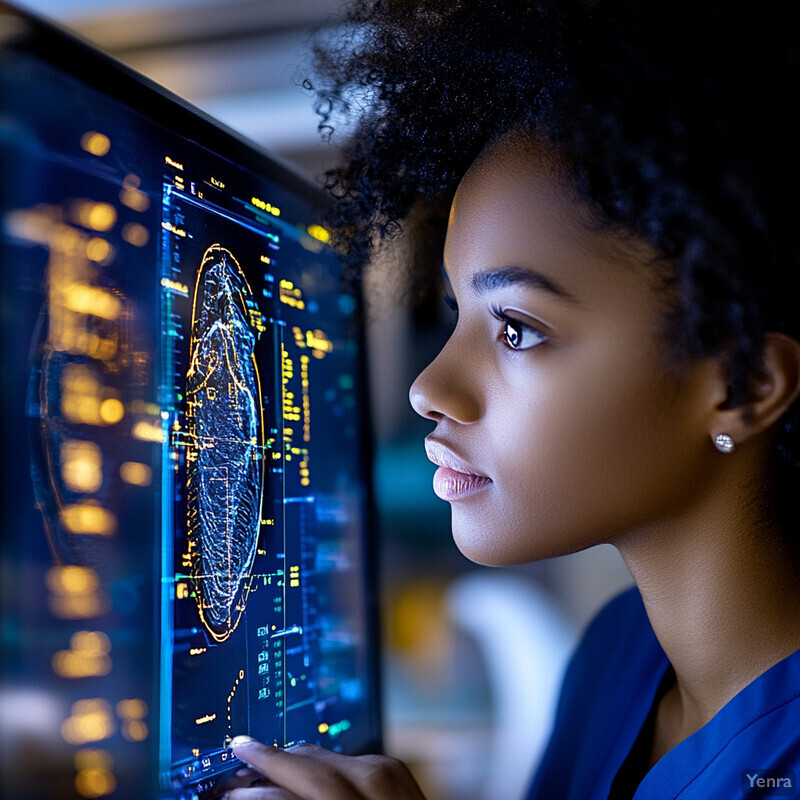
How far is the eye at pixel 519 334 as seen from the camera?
62 centimetres

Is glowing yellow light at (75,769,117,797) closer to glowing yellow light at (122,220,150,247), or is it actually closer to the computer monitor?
the computer monitor

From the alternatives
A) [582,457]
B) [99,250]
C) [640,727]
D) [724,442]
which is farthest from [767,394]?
[99,250]

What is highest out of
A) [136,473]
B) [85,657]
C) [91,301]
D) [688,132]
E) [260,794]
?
[688,132]

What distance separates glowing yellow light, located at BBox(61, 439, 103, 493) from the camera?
0.48 metres

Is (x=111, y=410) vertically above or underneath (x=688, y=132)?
underneath

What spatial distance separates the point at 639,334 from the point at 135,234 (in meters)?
0.37

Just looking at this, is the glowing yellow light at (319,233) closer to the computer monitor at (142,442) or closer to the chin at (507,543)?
the computer monitor at (142,442)

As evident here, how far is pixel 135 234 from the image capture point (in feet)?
1.74

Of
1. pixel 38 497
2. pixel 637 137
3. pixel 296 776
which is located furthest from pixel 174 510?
pixel 637 137

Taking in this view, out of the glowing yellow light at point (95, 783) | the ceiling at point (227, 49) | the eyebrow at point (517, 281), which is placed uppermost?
the ceiling at point (227, 49)

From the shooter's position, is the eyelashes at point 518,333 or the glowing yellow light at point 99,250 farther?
the eyelashes at point 518,333

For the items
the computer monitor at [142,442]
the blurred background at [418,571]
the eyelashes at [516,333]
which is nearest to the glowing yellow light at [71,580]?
the computer monitor at [142,442]

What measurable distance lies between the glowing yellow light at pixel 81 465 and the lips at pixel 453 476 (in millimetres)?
274

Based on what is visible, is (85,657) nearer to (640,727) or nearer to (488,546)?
(488,546)
